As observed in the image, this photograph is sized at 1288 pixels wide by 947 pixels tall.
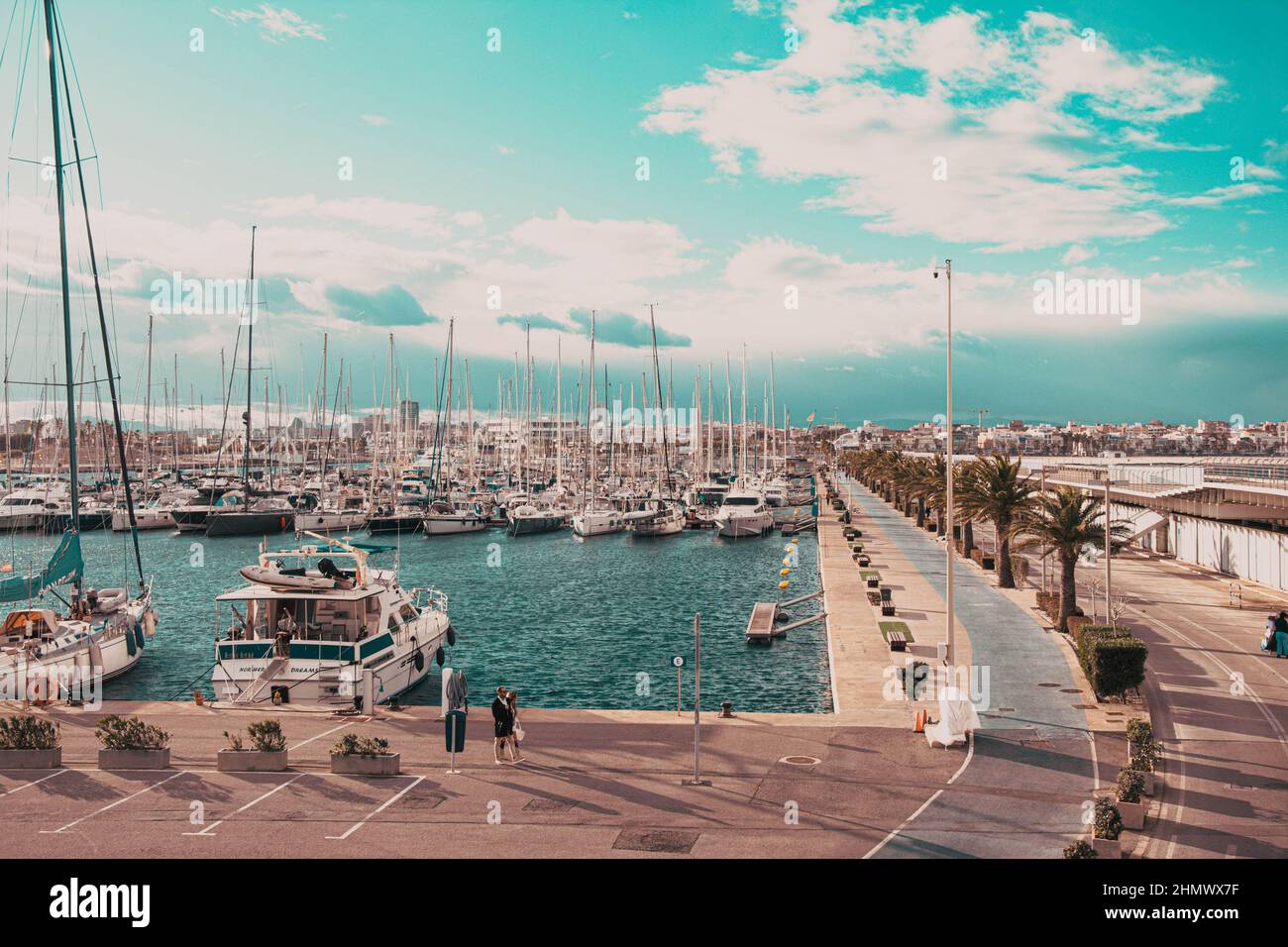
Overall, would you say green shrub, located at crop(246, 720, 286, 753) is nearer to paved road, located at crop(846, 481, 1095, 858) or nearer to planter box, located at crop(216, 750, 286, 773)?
planter box, located at crop(216, 750, 286, 773)

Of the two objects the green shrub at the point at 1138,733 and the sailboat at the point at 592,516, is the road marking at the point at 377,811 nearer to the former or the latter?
the green shrub at the point at 1138,733

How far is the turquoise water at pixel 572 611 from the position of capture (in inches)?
1419

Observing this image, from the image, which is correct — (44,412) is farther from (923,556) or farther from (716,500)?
(923,556)

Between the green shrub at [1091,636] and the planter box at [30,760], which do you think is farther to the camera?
the green shrub at [1091,636]

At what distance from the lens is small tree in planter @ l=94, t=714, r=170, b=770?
19.5 meters

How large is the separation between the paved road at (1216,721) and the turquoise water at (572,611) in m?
11.4

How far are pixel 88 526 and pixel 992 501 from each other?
96.4m

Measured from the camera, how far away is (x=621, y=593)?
59969 mm

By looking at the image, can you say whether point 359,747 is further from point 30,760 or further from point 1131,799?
point 1131,799

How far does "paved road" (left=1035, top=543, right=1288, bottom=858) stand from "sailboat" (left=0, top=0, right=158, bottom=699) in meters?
28.6

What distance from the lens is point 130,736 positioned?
64.7 ft

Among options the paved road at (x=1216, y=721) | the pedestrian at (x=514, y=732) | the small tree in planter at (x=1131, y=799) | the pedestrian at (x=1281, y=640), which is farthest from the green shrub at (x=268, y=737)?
the pedestrian at (x=1281, y=640)

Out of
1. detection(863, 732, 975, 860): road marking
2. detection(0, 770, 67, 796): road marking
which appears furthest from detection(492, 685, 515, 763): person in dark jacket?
detection(0, 770, 67, 796): road marking
